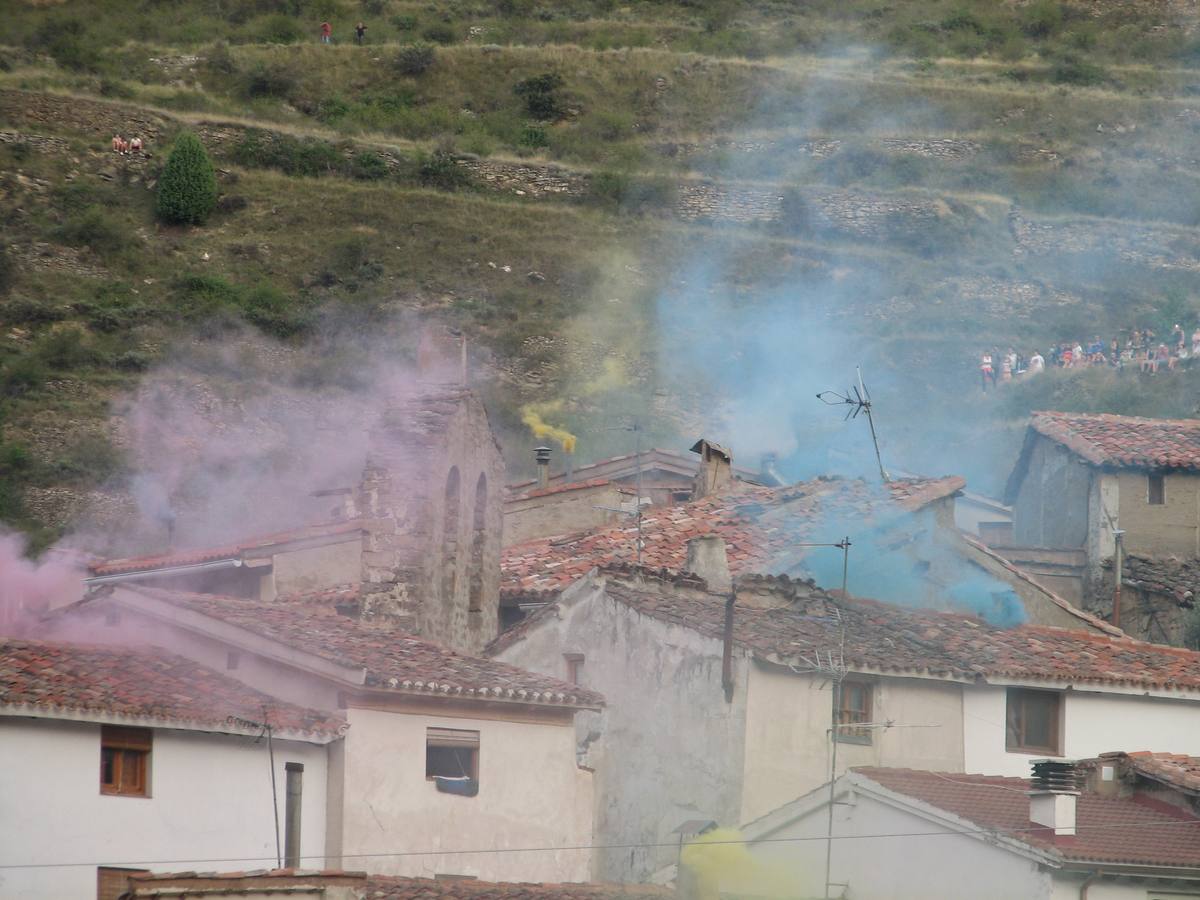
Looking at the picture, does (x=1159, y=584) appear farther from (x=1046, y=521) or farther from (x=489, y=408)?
(x=489, y=408)

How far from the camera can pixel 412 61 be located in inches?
3853

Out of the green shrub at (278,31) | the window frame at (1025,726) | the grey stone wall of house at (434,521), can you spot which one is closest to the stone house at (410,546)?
the grey stone wall of house at (434,521)

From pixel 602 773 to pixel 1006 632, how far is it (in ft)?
19.6

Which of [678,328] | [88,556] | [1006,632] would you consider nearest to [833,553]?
[1006,632]

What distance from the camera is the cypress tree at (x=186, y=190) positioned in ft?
264

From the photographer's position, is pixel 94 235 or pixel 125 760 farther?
pixel 94 235

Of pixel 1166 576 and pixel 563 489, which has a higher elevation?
pixel 563 489

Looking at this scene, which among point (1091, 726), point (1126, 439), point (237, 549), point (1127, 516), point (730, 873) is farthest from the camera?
point (1126, 439)

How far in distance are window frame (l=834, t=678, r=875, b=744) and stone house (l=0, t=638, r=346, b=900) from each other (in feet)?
20.8

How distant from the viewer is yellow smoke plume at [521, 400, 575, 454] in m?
58.7

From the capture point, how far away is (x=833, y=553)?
114ft

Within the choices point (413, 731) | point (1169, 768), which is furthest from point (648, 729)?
point (1169, 768)

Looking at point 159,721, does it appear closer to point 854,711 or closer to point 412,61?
point 854,711

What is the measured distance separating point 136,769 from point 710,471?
18.8m
